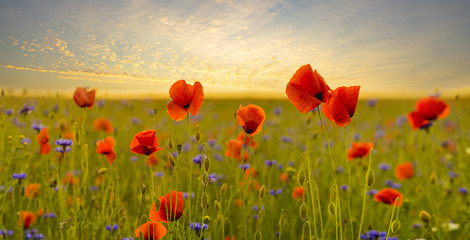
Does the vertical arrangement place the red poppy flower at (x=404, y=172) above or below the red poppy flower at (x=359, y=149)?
below

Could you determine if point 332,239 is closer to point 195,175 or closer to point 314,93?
point 195,175

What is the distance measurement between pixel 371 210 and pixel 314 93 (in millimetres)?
1826

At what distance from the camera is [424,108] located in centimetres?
212

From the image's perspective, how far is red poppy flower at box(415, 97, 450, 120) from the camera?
2.09 meters

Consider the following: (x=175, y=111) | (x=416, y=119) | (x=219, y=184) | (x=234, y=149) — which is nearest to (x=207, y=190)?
(x=219, y=184)

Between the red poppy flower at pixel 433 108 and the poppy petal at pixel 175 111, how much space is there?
5.03 feet

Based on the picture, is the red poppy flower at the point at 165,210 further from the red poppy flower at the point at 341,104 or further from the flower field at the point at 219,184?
the red poppy flower at the point at 341,104

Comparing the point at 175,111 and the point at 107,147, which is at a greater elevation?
the point at 175,111

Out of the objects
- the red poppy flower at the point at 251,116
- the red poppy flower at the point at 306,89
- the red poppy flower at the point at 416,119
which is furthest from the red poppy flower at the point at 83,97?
the red poppy flower at the point at 416,119

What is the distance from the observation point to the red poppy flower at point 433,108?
2094 mm

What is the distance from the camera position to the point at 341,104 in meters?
1.10

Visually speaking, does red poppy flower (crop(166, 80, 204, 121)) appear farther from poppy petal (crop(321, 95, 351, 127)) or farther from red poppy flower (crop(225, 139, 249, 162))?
red poppy flower (crop(225, 139, 249, 162))

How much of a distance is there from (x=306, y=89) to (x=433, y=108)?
140 cm

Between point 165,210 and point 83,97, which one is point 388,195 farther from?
point 83,97
